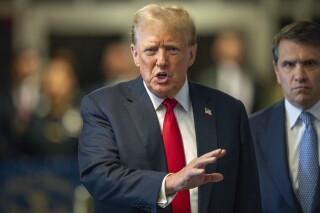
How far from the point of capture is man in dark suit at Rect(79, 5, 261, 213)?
3.87 m

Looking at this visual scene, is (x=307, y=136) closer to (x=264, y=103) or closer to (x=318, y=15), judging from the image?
(x=264, y=103)

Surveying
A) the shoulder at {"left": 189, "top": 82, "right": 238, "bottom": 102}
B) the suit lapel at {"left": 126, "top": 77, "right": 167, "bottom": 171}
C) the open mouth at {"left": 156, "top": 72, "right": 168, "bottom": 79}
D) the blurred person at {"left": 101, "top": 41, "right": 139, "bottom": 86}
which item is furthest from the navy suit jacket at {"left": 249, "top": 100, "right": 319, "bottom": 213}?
Result: the blurred person at {"left": 101, "top": 41, "right": 139, "bottom": 86}

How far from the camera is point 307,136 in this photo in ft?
15.8

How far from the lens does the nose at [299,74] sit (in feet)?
15.9

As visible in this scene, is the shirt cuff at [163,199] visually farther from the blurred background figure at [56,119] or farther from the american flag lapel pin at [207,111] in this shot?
the blurred background figure at [56,119]

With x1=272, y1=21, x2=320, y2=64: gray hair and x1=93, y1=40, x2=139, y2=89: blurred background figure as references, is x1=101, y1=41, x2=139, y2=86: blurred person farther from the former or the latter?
x1=272, y1=21, x2=320, y2=64: gray hair

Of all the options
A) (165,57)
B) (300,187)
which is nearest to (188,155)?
(165,57)

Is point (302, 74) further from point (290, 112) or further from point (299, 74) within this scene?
point (290, 112)

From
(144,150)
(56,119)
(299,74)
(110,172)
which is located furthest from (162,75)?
(56,119)

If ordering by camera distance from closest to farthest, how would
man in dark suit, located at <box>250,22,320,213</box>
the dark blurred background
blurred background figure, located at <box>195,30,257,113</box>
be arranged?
man in dark suit, located at <box>250,22,320,213</box> → the dark blurred background → blurred background figure, located at <box>195,30,257,113</box>

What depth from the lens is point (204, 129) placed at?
412 centimetres

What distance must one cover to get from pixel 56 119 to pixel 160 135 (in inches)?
181

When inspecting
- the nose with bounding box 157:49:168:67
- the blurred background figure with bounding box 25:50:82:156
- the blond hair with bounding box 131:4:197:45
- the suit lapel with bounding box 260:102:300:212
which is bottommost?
the blurred background figure with bounding box 25:50:82:156

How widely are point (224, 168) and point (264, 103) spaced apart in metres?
4.95
